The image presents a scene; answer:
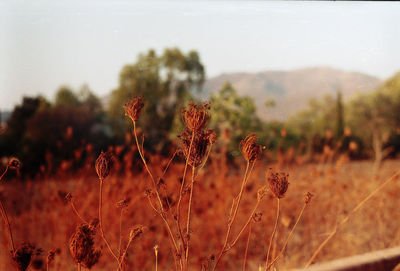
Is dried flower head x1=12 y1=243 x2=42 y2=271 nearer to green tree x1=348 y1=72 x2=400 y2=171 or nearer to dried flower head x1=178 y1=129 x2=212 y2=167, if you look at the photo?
dried flower head x1=178 y1=129 x2=212 y2=167

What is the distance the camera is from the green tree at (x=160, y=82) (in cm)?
2080

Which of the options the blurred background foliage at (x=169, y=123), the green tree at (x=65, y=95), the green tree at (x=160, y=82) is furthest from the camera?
the green tree at (x=65, y=95)

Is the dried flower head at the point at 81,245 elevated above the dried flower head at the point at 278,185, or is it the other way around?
the dried flower head at the point at 278,185

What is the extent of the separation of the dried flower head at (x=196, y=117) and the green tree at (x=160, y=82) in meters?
19.0

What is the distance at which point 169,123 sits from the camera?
20250mm

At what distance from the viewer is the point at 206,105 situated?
3.75 ft

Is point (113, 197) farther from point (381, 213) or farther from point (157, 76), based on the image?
point (157, 76)

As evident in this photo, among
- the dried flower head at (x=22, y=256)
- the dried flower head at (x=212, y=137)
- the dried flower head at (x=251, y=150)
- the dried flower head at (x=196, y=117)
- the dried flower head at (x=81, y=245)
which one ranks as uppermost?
the dried flower head at (x=196, y=117)

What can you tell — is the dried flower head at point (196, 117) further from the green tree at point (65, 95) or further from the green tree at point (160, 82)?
the green tree at point (65, 95)

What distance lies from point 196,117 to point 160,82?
21.6 m

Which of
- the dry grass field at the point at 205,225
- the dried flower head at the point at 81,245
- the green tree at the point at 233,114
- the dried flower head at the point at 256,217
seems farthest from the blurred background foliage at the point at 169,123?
the dried flower head at the point at 81,245

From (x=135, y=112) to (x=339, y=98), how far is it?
16.0 metres

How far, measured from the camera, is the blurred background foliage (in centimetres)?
1007

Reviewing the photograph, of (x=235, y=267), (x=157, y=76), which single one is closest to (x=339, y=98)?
(x=157, y=76)
